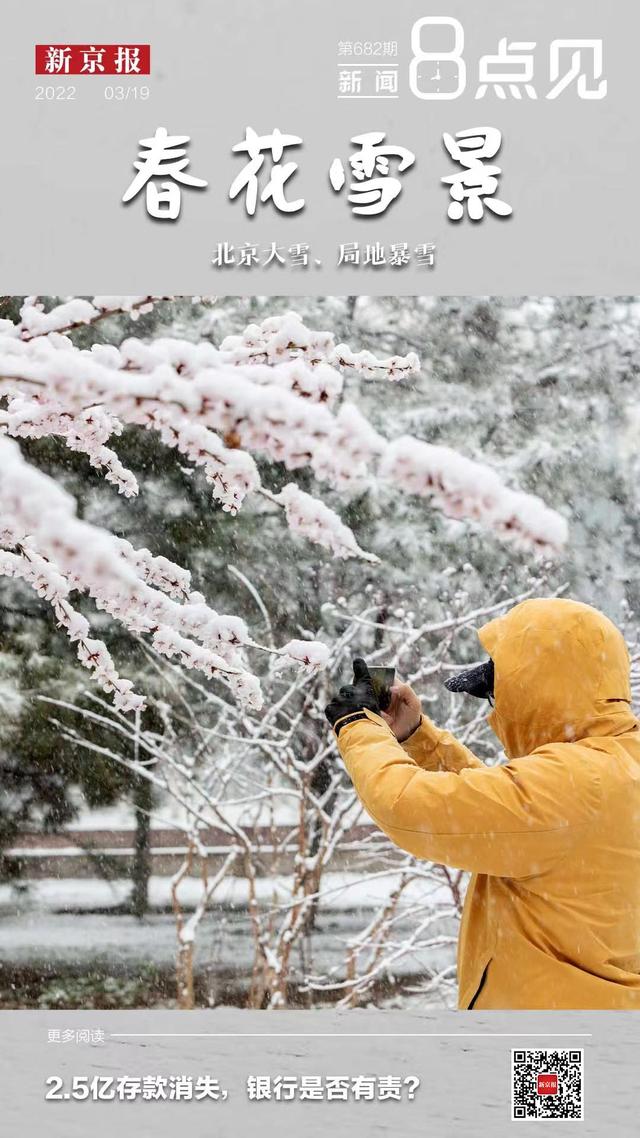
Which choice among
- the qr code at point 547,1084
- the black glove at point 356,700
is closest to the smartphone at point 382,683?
the black glove at point 356,700

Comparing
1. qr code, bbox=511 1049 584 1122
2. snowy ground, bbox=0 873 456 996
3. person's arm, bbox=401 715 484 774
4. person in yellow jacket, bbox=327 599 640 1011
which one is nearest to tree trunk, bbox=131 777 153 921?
snowy ground, bbox=0 873 456 996

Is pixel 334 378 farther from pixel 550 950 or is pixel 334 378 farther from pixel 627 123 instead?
pixel 627 123

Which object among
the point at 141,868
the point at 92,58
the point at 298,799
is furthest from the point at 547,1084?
the point at 141,868

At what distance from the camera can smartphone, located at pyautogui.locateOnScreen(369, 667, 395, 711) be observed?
135 centimetres

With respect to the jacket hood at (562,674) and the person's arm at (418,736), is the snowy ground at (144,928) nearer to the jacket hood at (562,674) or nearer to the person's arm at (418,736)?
the person's arm at (418,736)

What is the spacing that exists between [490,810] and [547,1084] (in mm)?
768

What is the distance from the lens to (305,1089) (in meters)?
1.60

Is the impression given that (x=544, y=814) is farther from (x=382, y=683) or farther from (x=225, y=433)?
(x=225, y=433)

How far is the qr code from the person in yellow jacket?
0.45m

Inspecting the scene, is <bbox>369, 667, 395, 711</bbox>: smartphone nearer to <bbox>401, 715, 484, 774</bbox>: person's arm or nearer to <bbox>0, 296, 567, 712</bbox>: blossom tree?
<bbox>401, 715, 484, 774</bbox>: person's arm

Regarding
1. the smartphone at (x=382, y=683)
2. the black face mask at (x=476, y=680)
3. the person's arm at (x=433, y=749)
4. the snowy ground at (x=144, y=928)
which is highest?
the black face mask at (x=476, y=680)

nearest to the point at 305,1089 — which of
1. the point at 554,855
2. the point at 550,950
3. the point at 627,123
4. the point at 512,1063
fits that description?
the point at 512,1063

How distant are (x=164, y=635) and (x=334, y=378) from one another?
641 millimetres

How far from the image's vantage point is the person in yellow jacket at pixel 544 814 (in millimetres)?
1127
